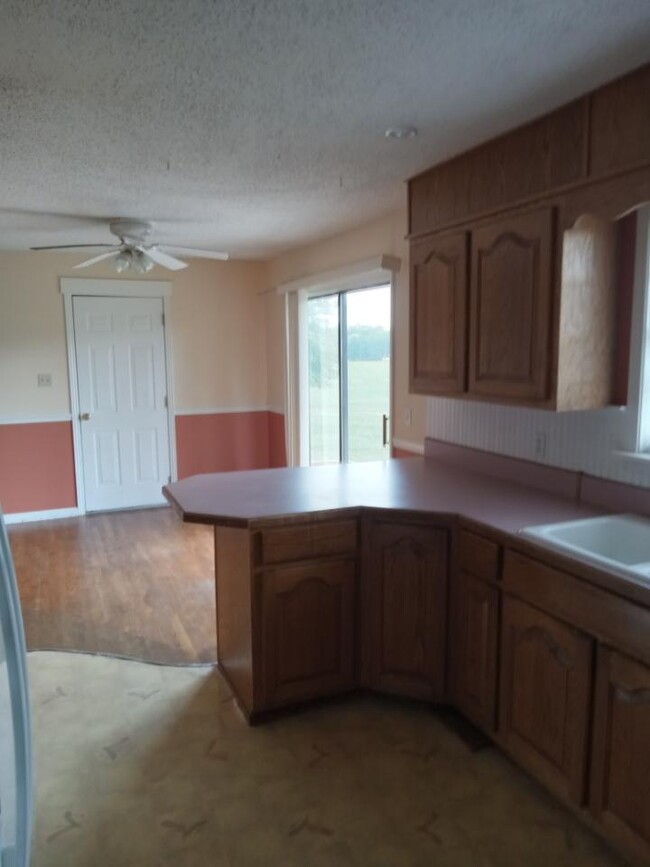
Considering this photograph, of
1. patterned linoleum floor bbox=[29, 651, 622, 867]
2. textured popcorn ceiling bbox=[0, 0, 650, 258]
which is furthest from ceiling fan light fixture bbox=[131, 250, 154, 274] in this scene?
patterned linoleum floor bbox=[29, 651, 622, 867]

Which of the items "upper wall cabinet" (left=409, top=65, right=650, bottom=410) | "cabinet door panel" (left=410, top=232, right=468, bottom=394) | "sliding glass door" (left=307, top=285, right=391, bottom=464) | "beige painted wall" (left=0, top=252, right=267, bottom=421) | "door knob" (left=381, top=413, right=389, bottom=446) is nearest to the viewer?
"upper wall cabinet" (left=409, top=65, right=650, bottom=410)

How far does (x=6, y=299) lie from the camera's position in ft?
16.7

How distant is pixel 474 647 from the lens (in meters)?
2.25

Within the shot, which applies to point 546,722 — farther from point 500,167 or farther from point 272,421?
point 272,421

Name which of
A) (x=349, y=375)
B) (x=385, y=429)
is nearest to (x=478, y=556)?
(x=385, y=429)

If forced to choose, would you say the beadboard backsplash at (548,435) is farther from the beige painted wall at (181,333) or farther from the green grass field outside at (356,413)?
the beige painted wall at (181,333)

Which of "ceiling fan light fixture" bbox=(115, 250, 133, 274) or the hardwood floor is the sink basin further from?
"ceiling fan light fixture" bbox=(115, 250, 133, 274)

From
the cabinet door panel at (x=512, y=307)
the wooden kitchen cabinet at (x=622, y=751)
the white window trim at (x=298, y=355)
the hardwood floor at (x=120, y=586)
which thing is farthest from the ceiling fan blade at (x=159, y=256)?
the wooden kitchen cabinet at (x=622, y=751)

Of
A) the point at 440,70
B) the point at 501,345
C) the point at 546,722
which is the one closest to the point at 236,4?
the point at 440,70

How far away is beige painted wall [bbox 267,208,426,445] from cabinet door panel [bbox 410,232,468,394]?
560mm

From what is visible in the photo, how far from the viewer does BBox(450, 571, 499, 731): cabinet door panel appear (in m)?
2.16

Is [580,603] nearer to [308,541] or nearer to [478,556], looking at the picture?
[478,556]

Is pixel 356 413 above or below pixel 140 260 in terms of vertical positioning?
below

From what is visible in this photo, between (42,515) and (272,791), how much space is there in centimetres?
403
